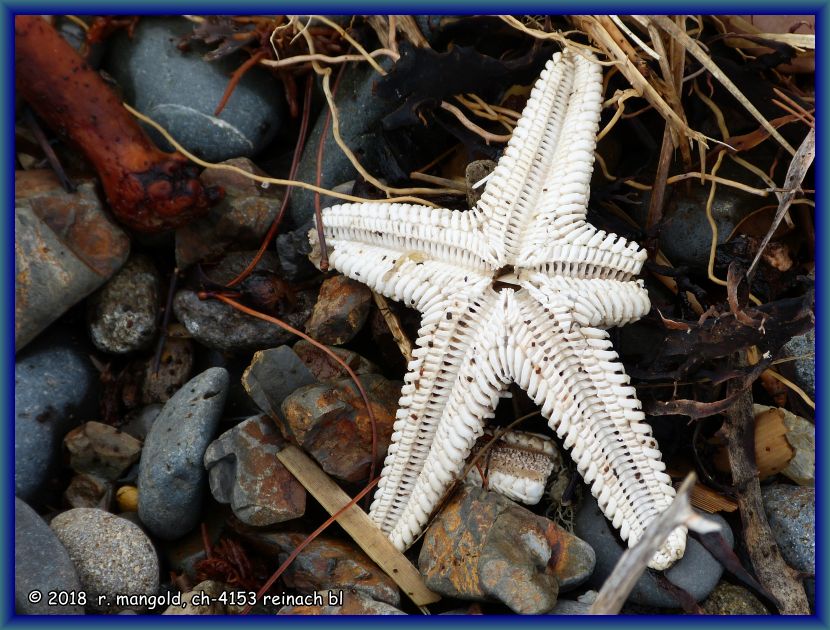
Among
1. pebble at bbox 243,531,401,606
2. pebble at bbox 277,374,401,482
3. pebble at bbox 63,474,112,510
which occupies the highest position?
pebble at bbox 277,374,401,482

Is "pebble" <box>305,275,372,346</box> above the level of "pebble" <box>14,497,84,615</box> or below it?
above

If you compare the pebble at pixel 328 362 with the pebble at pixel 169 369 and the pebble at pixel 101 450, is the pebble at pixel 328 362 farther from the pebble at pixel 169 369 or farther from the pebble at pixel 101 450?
the pebble at pixel 101 450

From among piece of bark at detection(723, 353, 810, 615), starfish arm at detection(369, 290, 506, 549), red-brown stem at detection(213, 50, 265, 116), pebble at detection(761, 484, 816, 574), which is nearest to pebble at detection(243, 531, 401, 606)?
starfish arm at detection(369, 290, 506, 549)

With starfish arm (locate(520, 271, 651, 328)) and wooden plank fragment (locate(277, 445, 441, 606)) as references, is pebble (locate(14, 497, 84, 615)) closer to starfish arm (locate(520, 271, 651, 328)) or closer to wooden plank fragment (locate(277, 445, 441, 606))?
wooden plank fragment (locate(277, 445, 441, 606))

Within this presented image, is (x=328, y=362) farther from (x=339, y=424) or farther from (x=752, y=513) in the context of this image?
(x=752, y=513)

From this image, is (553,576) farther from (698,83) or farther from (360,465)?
(698,83)

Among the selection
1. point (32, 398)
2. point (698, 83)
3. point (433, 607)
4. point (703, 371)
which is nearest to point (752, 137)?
point (698, 83)
